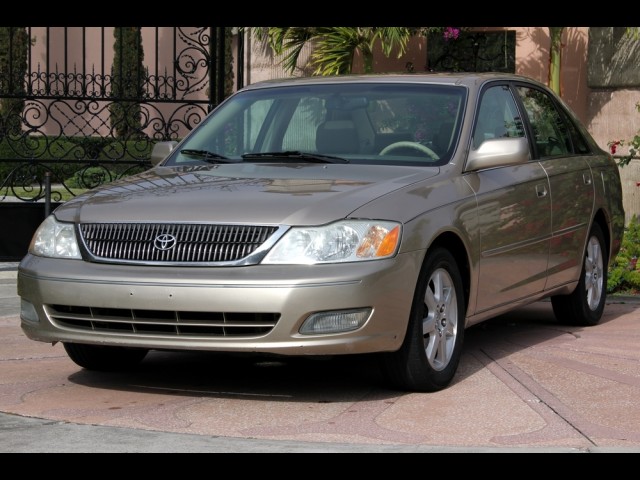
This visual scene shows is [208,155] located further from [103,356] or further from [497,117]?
[497,117]

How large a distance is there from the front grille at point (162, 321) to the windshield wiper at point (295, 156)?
4.38 feet

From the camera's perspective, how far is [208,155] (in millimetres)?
7430

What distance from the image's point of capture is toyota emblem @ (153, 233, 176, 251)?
613 centimetres

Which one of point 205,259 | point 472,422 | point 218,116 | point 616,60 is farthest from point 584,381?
point 616,60

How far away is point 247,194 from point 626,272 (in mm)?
5258

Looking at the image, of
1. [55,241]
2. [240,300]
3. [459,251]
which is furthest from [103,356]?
[459,251]

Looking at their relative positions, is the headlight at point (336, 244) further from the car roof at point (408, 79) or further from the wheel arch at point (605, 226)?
the wheel arch at point (605, 226)

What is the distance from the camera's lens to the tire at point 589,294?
8.75 metres

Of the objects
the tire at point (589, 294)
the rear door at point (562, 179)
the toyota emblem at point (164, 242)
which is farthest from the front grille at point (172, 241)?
the tire at point (589, 294)

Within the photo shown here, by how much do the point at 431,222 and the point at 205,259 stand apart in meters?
1.15

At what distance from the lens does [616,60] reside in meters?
15.7

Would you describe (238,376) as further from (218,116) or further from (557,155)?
(557,155)
